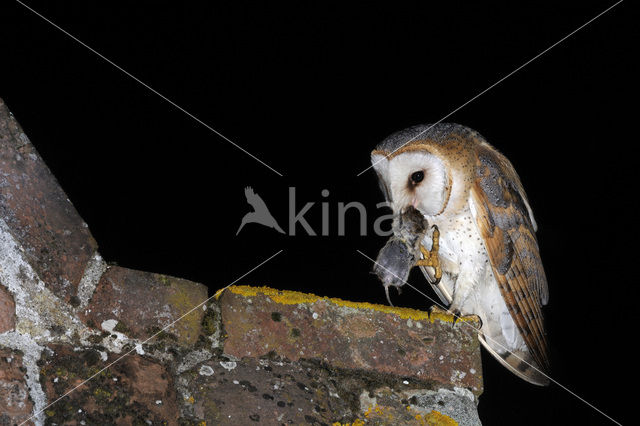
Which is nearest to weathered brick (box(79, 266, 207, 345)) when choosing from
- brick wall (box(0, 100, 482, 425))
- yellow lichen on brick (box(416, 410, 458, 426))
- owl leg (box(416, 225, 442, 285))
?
brick wall (box(0, 100, 482, 425))

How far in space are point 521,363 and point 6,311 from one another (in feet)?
7.75

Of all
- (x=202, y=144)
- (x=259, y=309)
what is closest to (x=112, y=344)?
(x=259, y=309)

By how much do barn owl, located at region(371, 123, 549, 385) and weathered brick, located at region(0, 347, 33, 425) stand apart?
5.60 feet

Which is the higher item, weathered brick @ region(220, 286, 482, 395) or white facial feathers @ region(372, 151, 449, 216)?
white facial feathers @ region(372, 151, 449, 216)

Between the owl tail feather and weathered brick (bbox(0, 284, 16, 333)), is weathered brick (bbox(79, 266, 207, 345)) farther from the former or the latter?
the owl tail feather

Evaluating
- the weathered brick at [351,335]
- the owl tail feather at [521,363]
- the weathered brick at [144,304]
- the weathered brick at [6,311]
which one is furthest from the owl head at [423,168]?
the weathered brick at [6,311]

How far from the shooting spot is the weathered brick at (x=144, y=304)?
113 centimetres

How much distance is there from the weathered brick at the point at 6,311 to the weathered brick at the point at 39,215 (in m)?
0.07

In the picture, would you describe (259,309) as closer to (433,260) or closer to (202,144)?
(433,260)

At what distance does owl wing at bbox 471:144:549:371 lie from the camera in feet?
7.95

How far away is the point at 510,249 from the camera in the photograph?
246 cm

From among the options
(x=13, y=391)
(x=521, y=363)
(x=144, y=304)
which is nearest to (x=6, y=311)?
(x=13, y=391)

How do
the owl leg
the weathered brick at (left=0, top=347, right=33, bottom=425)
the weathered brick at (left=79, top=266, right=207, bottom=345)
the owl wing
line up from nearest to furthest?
the weathered brick at (left=0, top=347, right=33, bottom=425), the weathered brick at (left=79, top=266, right=207, bottom=345), the owl leg, the owl wing

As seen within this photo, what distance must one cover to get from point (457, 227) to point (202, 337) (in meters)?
1.63
